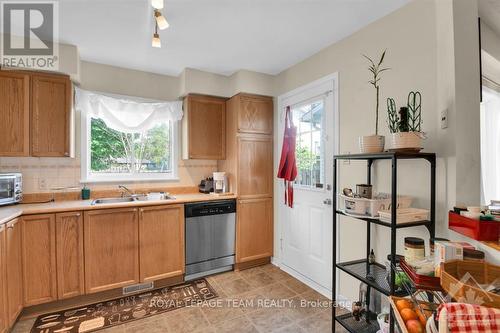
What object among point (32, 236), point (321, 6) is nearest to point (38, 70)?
point (32, 236)

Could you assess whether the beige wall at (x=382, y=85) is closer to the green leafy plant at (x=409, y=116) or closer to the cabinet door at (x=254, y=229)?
the green leafy plant at (x=409, y=116)

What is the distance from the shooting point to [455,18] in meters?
1.51

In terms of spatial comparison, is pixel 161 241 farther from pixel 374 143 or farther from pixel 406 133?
pixel 406 133

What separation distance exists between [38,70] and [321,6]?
2.64m

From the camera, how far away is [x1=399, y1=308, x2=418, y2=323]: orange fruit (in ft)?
3.22

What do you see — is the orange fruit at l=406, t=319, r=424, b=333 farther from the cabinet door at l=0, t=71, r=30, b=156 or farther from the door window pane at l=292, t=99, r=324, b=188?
the cabinet door at l=0, t=71, r=30, b=156

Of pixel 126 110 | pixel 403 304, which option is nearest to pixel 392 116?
pixel 403 304

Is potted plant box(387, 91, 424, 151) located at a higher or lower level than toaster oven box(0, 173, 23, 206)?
higher

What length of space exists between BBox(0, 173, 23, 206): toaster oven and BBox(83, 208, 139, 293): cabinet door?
72cm

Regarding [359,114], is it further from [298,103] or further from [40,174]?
[40,174]

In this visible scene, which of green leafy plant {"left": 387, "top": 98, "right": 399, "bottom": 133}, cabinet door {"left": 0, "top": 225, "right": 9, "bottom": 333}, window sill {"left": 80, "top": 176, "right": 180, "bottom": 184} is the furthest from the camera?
window sill {"left": 80, "top": 176, "right": 180, "bottom": 184}

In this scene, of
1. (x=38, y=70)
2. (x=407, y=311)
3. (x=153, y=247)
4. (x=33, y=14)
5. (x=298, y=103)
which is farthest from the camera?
(x=298, y=103)

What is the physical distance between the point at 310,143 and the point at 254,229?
1.33 m

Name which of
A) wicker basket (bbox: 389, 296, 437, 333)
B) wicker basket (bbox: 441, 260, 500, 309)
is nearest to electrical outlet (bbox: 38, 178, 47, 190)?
wicker basket (bbox: 389, 296, 437, 333)
